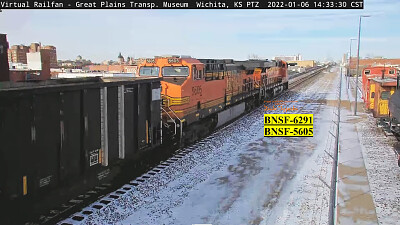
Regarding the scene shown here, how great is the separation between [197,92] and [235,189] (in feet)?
19.1

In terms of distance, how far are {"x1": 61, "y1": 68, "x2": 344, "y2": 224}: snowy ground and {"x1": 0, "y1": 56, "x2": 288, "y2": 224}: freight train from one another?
100cm

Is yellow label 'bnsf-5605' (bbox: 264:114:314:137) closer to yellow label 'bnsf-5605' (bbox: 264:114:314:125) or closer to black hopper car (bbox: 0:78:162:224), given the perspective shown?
yellow label 'bnsf-5605' (bbox: 264:114:314:125)

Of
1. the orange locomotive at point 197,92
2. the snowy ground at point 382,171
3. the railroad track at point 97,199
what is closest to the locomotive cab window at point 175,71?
the orange locomotive at point 197,92

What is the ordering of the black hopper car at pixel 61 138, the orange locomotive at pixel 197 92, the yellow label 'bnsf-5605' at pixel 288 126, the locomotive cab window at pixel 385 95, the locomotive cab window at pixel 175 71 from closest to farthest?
the black hopper car at pixel 61 138 → the orange locomotive at pixel 197 92 → the locomotive cab window at pixel 175 71 → the yellow label 'bnsf-5605' at pixel 288 126 → the locomotive cab window at pixel 385 95

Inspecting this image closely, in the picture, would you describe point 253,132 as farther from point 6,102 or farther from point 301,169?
point 6,102

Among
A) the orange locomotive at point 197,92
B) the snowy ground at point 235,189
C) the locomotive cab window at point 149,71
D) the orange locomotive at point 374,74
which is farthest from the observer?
the orange locomotive at point 374,74

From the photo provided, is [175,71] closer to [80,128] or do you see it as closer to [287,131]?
[80,128]

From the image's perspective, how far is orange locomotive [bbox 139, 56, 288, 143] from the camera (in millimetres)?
12969

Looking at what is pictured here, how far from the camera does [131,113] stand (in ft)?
30.8

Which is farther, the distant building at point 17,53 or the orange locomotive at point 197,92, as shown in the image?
the distant building at point 17,53

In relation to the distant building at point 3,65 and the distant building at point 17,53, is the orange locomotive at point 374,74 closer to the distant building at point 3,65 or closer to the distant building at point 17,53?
the distant building at point 3,65

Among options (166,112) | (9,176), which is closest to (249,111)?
(166,112)

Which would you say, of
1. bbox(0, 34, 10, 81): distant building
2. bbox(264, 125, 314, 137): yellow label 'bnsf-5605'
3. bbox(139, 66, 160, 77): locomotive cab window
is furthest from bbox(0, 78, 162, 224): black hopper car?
bbox(264, 125, 314, 137): yellow label 'bnsf-5605'

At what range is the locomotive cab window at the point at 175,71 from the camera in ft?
44.9
